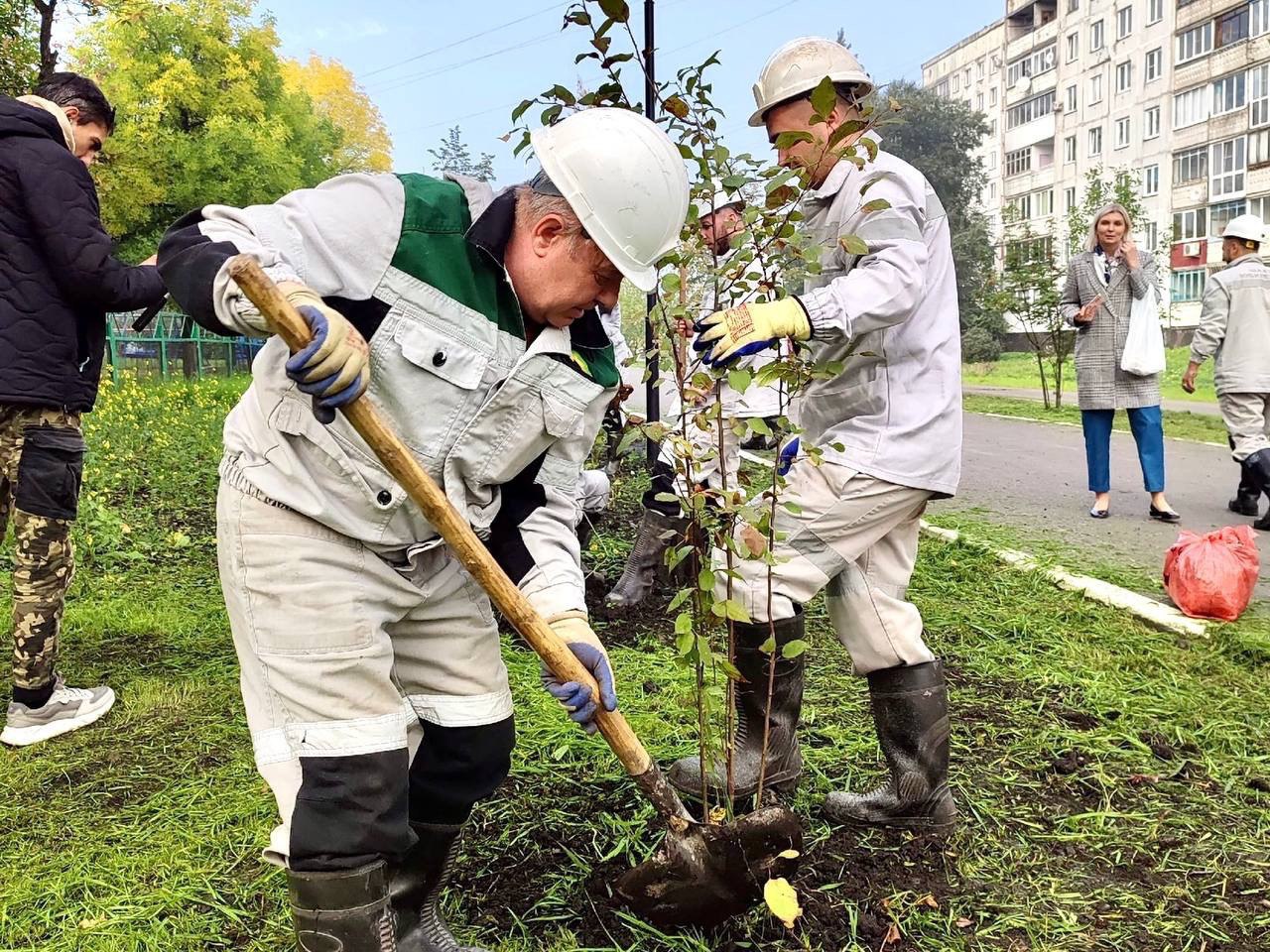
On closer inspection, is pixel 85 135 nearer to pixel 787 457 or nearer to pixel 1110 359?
pixel 787 457

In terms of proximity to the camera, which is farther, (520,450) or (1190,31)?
(1190,31)

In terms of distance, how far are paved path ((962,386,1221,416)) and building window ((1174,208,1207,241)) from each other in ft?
64.6

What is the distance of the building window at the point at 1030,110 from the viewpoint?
50291 millimetres

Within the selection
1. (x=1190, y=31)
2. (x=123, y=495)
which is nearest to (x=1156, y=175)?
(x=1190, y=31)

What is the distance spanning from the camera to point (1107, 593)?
15.2ft

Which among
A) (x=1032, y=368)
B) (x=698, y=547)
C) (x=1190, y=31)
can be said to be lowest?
(x=1032, y=368)

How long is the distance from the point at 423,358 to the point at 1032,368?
31.5 m

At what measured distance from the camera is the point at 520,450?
6.30ft

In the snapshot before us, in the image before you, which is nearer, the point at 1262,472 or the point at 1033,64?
the point at 1262,472

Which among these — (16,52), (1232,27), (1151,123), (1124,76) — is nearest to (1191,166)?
(1151,123)

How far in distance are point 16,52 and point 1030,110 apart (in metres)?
50.1

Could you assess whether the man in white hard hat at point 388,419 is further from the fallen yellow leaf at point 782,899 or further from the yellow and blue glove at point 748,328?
the fallen yellow leaf at point 782,899

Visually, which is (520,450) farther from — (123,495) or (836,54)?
(123,495)

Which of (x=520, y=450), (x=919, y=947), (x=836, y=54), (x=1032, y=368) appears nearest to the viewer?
(x=520, y=450)
